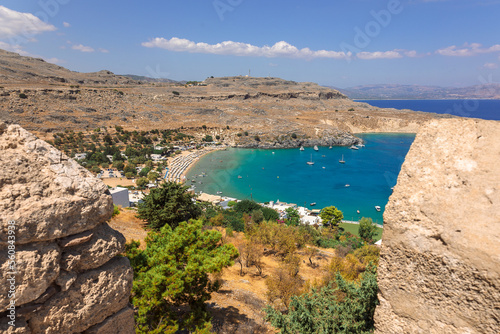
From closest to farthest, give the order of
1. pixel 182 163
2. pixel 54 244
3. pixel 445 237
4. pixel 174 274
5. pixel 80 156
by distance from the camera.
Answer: pixel 445 237 → pixel 54 244 → pixel 174 274 → pixel 80 156 → pixel 182 163

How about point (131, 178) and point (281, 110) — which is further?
point (281, 110)

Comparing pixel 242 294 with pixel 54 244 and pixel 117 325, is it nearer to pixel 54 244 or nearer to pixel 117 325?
pixel 117 325

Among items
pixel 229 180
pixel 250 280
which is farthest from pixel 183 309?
Result: pixel 229 180

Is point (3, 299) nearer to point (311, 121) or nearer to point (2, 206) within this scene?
point (2, 206)

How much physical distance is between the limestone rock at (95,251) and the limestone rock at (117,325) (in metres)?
1.21

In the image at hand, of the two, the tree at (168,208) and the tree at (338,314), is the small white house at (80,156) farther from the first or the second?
the tree at (338,314)

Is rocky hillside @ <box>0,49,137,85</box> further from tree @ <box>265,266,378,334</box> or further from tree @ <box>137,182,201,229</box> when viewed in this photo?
tree @ <box>265,266,378,334</box>

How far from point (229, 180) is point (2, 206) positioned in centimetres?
5182

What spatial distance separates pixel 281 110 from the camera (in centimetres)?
11488

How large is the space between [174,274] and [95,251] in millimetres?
3633

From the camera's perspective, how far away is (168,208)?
765 inches

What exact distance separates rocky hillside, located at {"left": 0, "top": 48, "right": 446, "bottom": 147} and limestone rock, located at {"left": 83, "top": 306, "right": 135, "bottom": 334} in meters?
71.6

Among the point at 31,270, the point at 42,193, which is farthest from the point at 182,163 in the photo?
the point at 31,270

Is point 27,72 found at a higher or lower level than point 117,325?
higher
